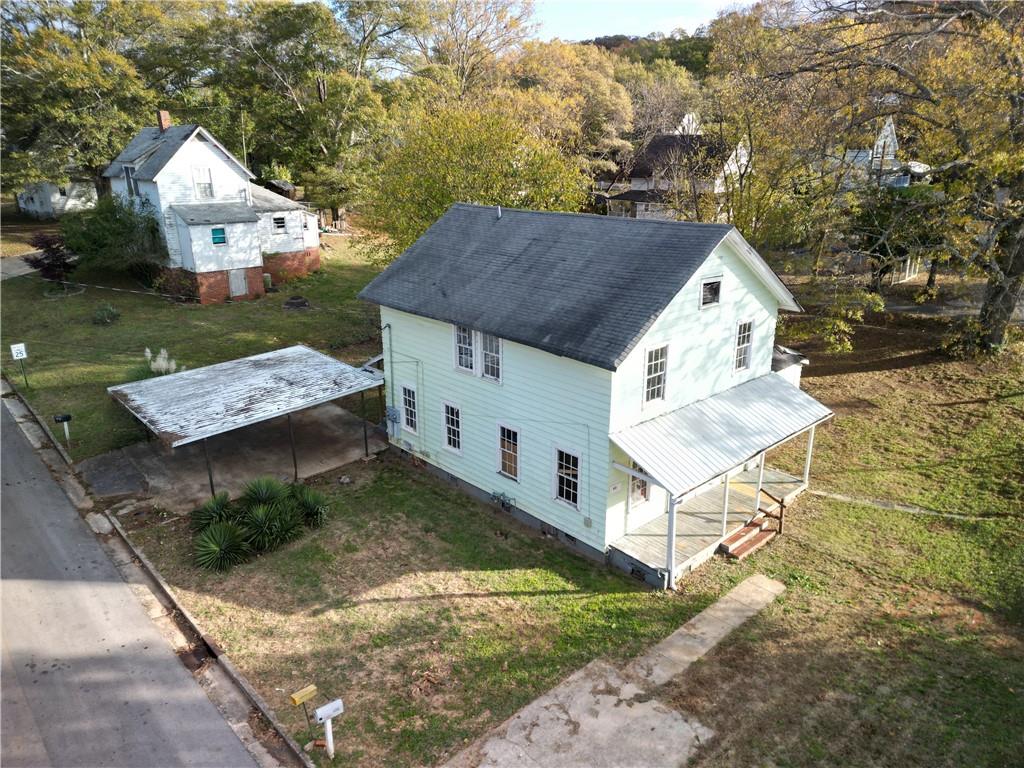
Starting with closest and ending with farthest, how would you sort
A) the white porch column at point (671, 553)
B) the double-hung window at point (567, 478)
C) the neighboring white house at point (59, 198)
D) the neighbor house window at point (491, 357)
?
1. the white porch column at point (671, 553)
2. the double-hung window at point (567, 478)
3. the neighbor house window at point (491, 357)
4. the neighboring white house at point (59, 198)

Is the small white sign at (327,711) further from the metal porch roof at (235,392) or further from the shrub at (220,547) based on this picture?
the metal porch roof at (235,392)

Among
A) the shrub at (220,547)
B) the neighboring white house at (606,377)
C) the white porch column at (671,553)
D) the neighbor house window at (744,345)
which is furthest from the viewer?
the neighbor house window at (744,345)

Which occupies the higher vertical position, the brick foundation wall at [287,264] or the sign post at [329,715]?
the brick foundation wall at [287,264]

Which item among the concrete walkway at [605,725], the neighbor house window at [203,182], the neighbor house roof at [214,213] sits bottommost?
the concrete walkway at [605,725]

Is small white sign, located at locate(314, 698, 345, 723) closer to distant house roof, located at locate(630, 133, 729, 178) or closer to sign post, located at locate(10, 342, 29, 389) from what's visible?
sign post, located at locate(10, 342, 29, 389)

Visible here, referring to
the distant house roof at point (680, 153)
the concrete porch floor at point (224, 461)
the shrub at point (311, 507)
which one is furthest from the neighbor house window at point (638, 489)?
the distant house roof at point (680, 153)

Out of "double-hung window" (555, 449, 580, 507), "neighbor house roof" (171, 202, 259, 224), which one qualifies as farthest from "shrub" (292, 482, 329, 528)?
"neighbor house roof" (171, 202, 259, 224)

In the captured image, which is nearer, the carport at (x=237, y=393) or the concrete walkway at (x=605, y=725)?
the concrete walkway at (x=605, y=725)
